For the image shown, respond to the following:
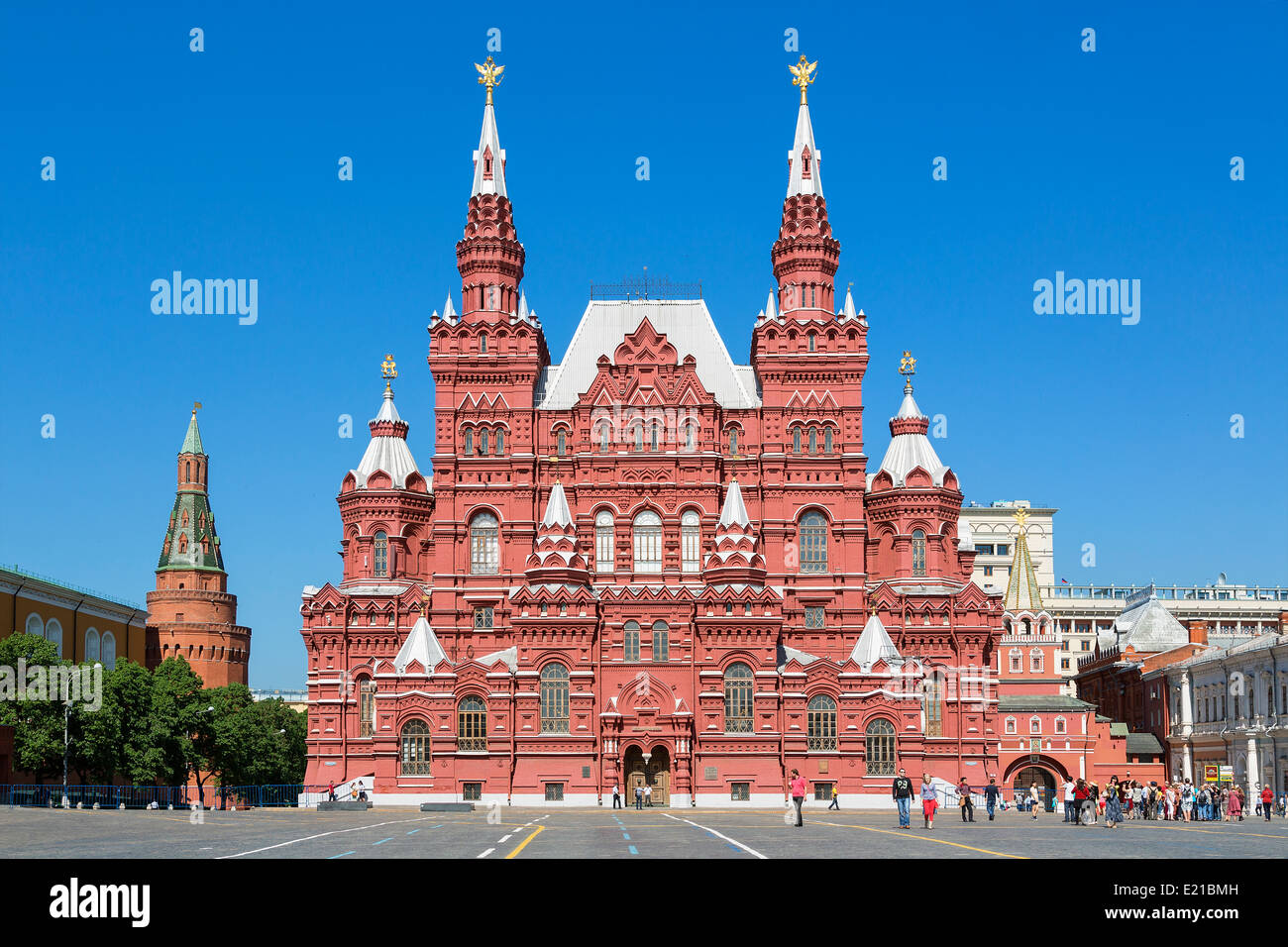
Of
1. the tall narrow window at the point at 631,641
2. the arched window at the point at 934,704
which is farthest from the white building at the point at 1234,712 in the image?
the tall narrow window at the point at 631,641

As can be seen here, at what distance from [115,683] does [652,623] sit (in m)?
35.2

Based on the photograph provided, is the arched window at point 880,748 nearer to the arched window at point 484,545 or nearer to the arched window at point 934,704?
the arched window at point 934,704

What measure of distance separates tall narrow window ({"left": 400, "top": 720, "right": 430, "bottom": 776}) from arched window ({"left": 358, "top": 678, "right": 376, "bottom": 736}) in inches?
227

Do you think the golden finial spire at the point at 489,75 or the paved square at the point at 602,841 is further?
the golden finial spire at the point at 489,75

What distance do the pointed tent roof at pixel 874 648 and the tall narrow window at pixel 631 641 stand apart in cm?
1213

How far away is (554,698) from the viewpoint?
7688cm

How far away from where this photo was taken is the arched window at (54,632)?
10818cm

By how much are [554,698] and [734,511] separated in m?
14.6

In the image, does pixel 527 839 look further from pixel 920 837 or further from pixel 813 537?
pixel 813 537

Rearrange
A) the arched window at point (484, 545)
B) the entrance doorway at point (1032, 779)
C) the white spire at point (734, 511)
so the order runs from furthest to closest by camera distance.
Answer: the entrance doorway at point (1032, 779), the arched window at point (484, 545), the white spire at point (734, 511)

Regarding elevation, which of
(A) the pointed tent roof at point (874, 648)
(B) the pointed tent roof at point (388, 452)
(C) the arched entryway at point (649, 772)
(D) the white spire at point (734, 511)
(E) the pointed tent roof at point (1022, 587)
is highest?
(B) the pointed tent roof at point (388, 452)

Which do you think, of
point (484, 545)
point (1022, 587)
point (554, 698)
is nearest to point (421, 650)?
point (554, 698)
